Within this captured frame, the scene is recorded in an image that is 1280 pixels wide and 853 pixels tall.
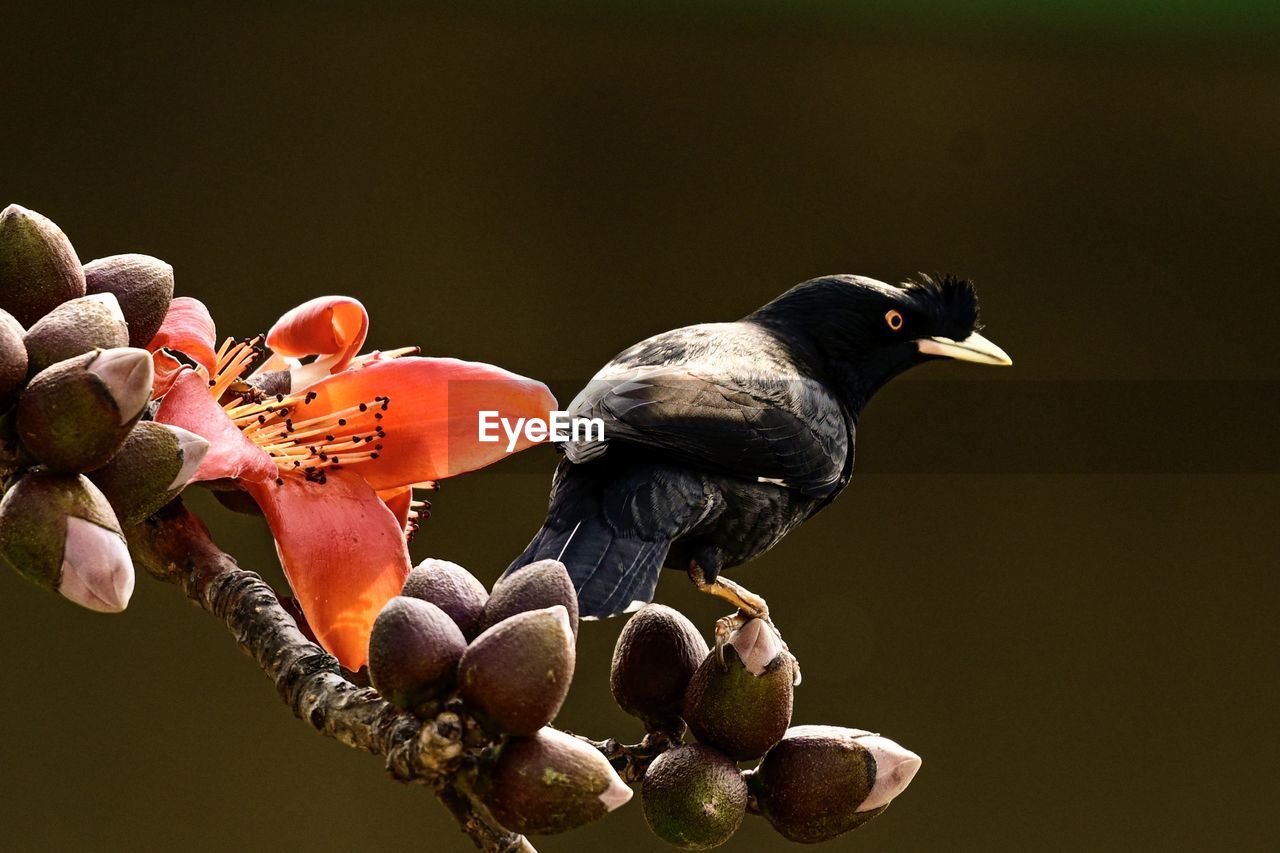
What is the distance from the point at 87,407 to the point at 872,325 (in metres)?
0.61

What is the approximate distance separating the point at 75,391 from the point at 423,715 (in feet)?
0.41

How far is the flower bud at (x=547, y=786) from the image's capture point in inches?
14.1

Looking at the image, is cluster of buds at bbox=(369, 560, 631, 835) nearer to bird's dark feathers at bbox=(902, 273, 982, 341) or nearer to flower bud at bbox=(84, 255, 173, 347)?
flower bud at bbox=(84, 255, 173, 347)

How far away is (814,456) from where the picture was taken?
30.4 inches

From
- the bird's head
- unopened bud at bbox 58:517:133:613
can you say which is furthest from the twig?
the bird's head

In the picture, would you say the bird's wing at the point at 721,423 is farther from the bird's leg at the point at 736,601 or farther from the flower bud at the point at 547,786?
the flower bud at the point at 547,786

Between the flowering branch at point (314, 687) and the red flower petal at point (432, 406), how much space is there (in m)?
0.07

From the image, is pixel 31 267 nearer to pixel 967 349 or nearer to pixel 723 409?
pixel 723 409

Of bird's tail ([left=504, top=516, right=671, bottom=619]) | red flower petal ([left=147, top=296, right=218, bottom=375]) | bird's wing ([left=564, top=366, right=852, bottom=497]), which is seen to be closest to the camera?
red flower petal ([left=147, top=296, right=218, bottom=375])

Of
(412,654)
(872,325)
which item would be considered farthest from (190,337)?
(872,325)

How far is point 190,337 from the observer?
1.53 ft

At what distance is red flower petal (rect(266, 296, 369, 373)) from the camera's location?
507mm

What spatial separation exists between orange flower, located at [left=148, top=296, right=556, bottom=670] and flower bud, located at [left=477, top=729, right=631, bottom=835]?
89 mm

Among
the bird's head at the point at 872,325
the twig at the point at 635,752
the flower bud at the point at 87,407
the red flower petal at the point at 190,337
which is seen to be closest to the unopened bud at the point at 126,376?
the flower bud at the point at 87,407
